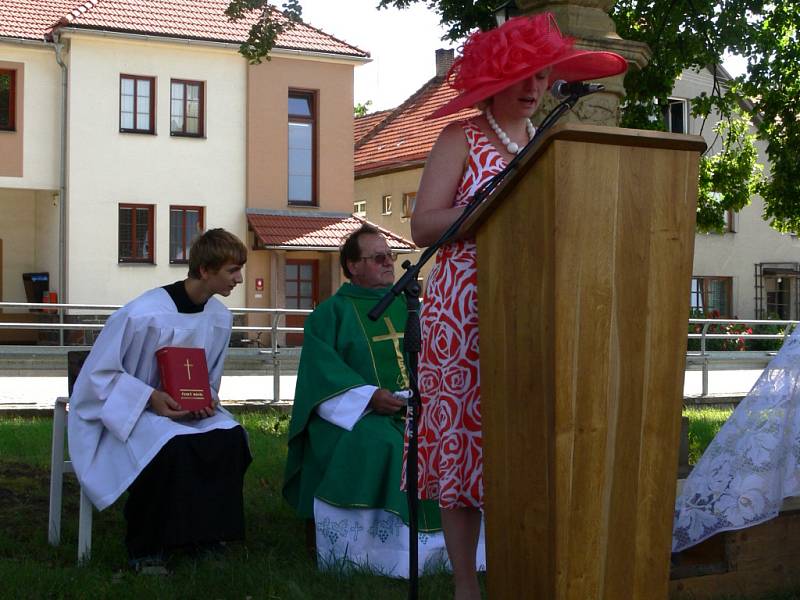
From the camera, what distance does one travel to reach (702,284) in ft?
131

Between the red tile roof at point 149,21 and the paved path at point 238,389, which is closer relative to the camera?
the paved path at point 238,389

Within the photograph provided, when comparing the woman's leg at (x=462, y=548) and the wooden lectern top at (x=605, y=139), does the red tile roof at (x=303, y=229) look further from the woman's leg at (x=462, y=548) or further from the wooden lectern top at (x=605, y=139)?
the wooden lectern top at (x=605, y=139)

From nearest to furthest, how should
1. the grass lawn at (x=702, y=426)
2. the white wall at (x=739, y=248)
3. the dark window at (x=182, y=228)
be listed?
the grass lawn at (x=702, y=426) → the dark window at (x=182, y=228) → the white wall at (x=739, y=248)

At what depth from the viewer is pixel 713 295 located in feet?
133

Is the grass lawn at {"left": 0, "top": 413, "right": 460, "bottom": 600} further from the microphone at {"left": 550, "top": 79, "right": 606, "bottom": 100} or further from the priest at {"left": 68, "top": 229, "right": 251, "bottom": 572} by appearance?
the microphone at {"left": 550, "top": 79, "right": 606, "bottom": 100}

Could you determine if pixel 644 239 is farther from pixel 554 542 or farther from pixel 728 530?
pixel 728 530

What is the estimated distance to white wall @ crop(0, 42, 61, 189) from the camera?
92.2ft

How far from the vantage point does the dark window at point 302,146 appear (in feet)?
101

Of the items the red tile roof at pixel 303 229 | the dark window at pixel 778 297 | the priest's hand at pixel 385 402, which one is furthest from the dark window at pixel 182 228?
the priest's hand at pixel 385 402

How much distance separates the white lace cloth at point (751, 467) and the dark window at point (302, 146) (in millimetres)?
26163

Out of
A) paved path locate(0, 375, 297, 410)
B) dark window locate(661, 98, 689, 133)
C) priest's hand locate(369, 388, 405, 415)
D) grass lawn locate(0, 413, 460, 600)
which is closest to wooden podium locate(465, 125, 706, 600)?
grass lawn locate(0, 413, 460, 600)

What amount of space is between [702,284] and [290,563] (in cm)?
3557

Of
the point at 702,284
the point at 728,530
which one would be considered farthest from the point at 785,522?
the point at 702,284

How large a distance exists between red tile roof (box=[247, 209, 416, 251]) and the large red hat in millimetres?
25239
